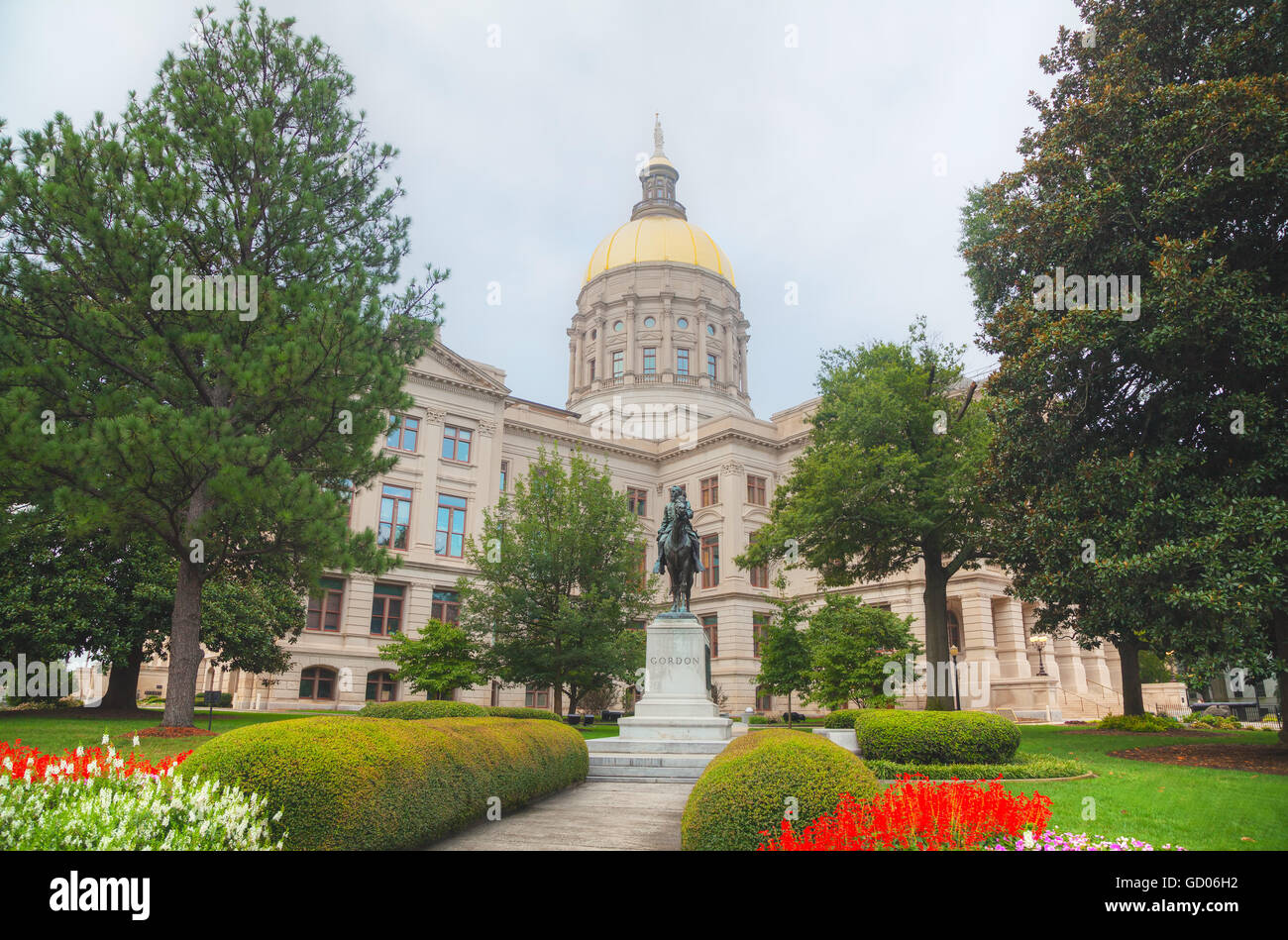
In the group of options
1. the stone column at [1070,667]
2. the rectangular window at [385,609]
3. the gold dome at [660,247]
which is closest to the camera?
the rectangular window at [385,609]

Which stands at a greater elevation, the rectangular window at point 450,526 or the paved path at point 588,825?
Answer: the rectangular window at point 450,526

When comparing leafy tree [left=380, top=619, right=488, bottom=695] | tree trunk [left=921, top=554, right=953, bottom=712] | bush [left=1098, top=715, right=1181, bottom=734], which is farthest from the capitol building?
bush [left=1098, top=715, right=1181, bottom=734]

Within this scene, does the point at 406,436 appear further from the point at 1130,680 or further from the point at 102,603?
the point at 1130,680

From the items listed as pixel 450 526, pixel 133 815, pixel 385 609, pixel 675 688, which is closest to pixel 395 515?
pixel 450 526

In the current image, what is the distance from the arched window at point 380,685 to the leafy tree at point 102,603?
15003 mm

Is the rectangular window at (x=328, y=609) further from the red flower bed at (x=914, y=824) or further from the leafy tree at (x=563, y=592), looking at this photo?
the red flower bed at (x=914, y=824)

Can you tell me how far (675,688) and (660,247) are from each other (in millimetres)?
59002

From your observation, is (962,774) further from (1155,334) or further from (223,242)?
(223,242)

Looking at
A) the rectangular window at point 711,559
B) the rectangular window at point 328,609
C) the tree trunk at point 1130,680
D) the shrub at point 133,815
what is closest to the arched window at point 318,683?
the rectangular window at point 328,609

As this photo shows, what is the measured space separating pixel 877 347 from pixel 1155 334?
588 inches

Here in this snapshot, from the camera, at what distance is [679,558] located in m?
21.2

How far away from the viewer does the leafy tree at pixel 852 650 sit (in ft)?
95.4

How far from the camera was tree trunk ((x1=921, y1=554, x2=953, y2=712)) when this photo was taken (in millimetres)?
26062
